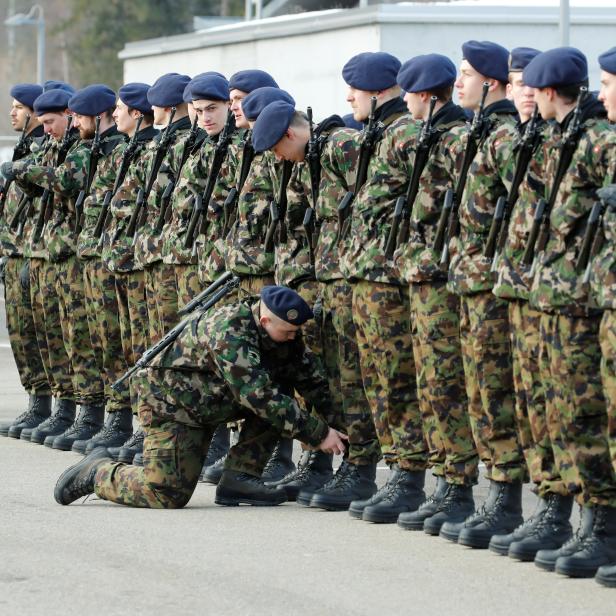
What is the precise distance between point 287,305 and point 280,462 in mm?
1427

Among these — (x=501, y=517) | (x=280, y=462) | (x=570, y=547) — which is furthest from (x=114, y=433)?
(x=570, y=547)

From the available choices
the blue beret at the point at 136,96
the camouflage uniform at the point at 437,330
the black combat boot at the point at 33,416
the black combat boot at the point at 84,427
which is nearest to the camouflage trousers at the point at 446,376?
→ the camouflage uniform at the point at 437,330

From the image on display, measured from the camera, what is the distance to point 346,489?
29.4ft

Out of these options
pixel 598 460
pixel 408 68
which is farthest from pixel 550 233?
pixel 408 68

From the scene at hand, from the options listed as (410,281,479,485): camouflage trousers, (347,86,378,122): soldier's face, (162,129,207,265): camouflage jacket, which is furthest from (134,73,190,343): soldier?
(410,281,479,485): camouflage trousers

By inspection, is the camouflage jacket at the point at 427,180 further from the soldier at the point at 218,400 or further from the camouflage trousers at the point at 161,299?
the camouflage trousers at the point at 161,299

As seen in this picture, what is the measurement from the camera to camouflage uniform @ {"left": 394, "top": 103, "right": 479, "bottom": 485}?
26.7 feet

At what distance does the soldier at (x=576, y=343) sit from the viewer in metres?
7.12

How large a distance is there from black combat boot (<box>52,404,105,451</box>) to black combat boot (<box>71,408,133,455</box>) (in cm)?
17

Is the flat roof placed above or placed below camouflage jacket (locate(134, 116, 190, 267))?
above

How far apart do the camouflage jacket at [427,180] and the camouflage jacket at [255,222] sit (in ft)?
3.96

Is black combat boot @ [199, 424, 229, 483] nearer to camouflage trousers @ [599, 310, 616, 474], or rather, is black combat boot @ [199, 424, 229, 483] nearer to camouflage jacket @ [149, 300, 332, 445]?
camouflage jacket @ [149, 300, 332, 445]

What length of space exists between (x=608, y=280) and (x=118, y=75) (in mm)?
51360

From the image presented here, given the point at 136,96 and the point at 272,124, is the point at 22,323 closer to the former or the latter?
the point at 136,96
